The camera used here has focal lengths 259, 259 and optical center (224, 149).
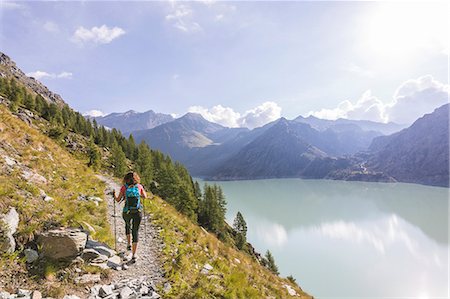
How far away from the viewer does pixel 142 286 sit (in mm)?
7887

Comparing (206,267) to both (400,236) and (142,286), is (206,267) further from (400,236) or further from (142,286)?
(400,236)

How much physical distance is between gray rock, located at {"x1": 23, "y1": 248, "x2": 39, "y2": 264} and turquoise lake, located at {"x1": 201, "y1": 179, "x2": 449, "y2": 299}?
54226 mm

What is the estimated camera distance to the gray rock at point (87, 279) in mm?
7422

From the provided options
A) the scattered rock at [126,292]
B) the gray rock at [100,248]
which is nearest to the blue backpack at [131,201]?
the gray rock at [100,248]

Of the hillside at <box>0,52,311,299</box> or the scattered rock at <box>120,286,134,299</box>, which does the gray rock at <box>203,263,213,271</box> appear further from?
the scattered rock at <box>120,286,134,299</box>

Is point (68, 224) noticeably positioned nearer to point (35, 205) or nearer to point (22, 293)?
point (35, 205)

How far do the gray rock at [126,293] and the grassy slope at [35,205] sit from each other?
4.66 ft

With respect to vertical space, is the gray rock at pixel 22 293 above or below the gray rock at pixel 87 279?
above

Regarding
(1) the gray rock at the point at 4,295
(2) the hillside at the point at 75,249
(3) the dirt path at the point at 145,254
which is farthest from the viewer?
(3) the dirt path at the point at 145,254

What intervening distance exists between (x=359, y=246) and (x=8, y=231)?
90611 mm

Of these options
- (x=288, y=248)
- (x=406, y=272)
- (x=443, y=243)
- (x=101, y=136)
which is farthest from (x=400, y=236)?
(x=101, y=136)

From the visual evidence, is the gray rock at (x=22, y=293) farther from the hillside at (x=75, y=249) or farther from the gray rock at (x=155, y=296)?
the gray rock at (x=155, y=296)

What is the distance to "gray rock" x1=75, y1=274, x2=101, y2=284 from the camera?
7422 millimetres

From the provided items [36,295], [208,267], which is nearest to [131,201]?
[36,295]
